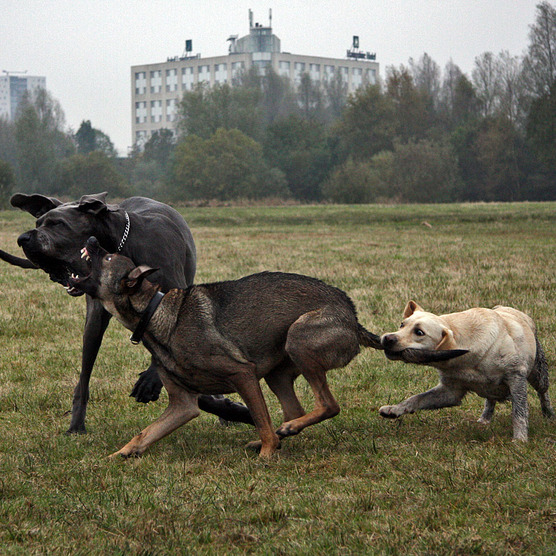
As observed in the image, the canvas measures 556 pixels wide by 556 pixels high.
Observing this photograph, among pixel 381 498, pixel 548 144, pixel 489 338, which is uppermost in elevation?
pixel 548 144

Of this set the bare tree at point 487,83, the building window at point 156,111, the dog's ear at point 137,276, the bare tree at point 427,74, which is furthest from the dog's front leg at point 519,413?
the building window at point 156,111

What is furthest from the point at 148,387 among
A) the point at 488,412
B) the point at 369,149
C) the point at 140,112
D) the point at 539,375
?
the point at 140,112

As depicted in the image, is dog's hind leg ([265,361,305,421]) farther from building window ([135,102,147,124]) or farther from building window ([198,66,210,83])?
building window ([135,102,147,124])

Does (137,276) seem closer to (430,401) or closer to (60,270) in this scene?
(60,270)

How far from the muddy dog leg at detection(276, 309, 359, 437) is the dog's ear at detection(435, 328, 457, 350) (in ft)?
2.39

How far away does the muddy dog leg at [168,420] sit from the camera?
5441mm

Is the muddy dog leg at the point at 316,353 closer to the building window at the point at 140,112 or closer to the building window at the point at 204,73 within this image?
the building window at the point at 204,73

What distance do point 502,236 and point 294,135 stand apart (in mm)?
55141

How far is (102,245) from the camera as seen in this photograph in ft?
19.8

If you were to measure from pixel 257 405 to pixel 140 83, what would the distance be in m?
175

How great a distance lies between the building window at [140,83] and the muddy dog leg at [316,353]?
173508 millimetres

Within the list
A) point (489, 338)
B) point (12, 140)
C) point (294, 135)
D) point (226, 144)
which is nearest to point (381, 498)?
point (489, 338)

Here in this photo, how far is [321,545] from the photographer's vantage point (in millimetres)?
3779

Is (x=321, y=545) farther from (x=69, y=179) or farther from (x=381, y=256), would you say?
(x=69, y=179)
